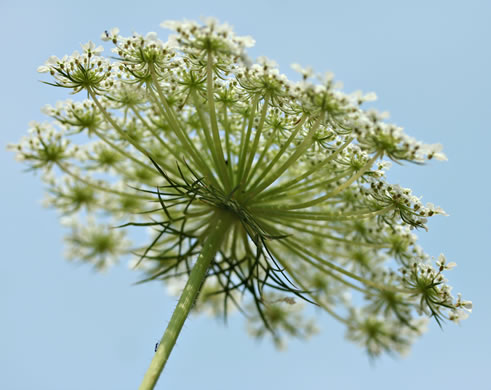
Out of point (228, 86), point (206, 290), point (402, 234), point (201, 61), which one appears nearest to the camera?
point (201, 61)

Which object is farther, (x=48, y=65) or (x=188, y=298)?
(x=48, y=65)

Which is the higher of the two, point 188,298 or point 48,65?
point 48,65

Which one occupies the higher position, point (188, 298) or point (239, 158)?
point (239, 158)

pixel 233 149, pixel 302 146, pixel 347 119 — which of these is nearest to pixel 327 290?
pixel 233 149

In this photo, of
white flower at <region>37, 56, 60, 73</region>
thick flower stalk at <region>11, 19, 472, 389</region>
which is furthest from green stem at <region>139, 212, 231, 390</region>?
white flower at <region>37, 56, 60, 73</region>

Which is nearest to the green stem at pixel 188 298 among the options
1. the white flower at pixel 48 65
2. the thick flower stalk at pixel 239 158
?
the thick flower stalk at pixel 239 158

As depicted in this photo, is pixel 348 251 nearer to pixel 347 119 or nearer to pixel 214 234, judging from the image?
pixel 214 234
